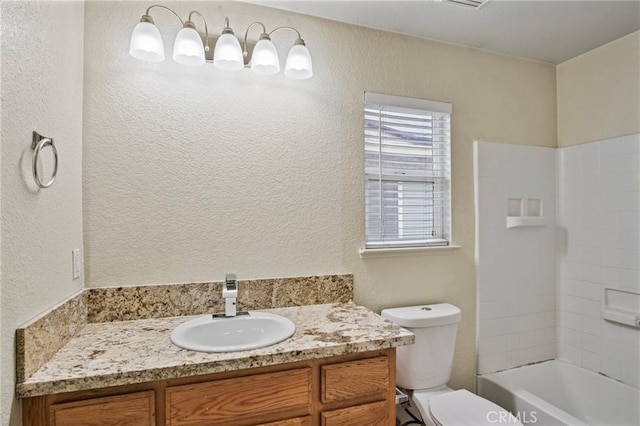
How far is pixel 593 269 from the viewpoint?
216 cm

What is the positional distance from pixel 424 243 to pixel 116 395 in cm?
159

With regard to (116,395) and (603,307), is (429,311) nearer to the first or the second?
(603,307)

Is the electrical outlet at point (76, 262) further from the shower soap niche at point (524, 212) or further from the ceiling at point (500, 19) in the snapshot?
the shower soap niche at point (524, 212)

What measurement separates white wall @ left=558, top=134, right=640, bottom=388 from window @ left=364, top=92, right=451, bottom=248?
91 cm

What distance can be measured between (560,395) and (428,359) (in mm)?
1127

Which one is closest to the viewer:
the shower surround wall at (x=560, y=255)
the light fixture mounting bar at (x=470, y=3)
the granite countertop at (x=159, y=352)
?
the granite countertop at (x=159, y=352)

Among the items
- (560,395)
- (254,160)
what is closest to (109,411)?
(254,160)

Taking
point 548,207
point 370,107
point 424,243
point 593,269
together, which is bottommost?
point 593,269

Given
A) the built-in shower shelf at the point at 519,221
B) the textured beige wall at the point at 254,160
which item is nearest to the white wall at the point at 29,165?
the textured beige wall at the point at 254,160

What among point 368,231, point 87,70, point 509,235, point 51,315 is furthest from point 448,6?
point 51,315

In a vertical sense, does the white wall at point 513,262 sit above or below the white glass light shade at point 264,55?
below

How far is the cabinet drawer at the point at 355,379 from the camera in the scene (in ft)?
4.11

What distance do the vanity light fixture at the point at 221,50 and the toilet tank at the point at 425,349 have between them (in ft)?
4.27

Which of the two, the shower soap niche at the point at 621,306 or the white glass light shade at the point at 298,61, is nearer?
the white glass light shade at the point at 298,61
